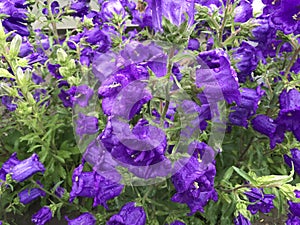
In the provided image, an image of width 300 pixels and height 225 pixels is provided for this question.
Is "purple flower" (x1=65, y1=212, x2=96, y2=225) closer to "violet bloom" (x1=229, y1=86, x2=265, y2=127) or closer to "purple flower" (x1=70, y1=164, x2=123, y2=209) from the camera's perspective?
"purple flower" (x1=70, y1=164, x2=123, y2=209)

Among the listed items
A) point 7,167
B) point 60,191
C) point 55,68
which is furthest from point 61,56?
point 60,191

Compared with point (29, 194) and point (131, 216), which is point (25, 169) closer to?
point (29, 194)

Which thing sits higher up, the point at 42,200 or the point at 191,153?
the point at 191,153

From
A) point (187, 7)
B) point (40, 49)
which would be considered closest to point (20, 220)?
point (40, 49)

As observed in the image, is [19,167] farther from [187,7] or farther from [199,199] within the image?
[187,7]

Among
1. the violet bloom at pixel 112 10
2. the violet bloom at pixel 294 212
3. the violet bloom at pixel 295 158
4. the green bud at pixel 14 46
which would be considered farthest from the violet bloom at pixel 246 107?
the green bud at pixel 14 46

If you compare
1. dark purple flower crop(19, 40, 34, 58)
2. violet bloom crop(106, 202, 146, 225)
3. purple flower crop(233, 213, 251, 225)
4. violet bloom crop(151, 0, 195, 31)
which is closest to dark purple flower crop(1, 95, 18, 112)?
dark purple flower crop(19, 40, 34, 58)
